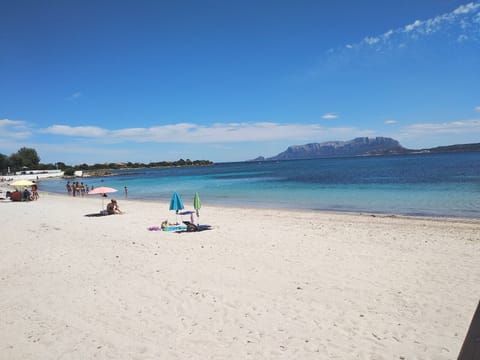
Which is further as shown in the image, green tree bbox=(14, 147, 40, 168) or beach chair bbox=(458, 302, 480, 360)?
green tree bbox=(14, 147, 40, 168)

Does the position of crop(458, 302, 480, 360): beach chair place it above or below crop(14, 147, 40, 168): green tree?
below

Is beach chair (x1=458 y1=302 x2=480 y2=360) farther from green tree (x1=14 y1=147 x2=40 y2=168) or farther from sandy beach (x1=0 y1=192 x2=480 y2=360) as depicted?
green tree (x1=14 y1=147 x2=40 y2=168)

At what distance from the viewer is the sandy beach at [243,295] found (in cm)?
462

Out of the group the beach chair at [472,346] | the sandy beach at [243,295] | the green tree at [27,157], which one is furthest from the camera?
the green tree at [27,157]

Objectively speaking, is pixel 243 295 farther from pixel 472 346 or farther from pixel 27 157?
pixel 27 157

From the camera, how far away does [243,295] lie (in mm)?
6355

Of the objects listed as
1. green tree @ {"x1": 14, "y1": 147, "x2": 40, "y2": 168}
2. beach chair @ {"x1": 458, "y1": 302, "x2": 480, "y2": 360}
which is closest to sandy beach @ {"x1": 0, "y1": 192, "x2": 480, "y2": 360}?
beach chair @ {"x1": 458, "y1": 302, "x2": 480, "y2": 360}

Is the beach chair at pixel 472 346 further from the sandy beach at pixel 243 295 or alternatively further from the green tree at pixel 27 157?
the green tree at pixel 27 157

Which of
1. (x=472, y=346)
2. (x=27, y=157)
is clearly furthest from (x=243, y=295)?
(x=27, y=157)

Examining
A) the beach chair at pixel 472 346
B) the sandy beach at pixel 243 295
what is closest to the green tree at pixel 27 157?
the sandy beach at pixel 243 295

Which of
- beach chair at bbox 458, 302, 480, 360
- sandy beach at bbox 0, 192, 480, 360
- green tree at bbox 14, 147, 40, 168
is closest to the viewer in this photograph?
beach chair at bbox 458, 302, 480, 360

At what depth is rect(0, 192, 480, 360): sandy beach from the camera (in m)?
4.62

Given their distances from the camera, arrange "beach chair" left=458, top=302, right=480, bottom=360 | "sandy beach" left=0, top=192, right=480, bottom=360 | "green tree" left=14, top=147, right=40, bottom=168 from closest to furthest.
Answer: "beach chair" left=458, top=302, right=480, bottom=360 → "sandy beach" left=0, top=192, right=480, bottom=360 → "green tree" left=14, top=147, right=40, bottom=168

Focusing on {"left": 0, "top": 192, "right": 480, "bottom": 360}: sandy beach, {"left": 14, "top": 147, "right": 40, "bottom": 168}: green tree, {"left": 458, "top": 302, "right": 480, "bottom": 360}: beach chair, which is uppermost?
{"left": 14, "top": 147, "right": 40, "bottom": 168}: green tree
